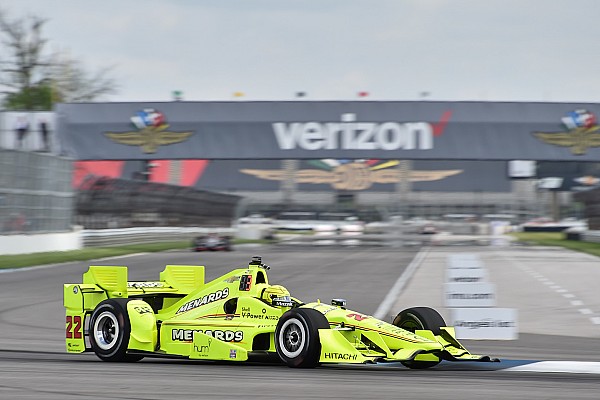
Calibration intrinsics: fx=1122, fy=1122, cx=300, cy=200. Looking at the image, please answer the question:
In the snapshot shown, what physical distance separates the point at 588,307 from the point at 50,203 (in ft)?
77.1

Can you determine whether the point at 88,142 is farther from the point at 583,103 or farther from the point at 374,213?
the point at 583,103

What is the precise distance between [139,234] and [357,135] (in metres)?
10.2

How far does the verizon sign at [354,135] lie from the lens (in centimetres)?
4759

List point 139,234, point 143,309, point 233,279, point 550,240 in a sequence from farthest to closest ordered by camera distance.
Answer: point 550,240 → point 139,234 → point 143,309 → point 233,279

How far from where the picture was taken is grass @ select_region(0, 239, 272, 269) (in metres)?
30.6

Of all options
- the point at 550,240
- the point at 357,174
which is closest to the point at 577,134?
the point at 357,174

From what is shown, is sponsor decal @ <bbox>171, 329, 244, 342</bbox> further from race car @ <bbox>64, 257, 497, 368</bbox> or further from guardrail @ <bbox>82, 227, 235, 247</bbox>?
guardrail @ <bbox>82, 227, 235, 247</bbox>

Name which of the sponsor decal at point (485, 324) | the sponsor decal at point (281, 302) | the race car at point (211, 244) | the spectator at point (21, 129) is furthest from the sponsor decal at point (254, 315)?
the spectator at point (21, 129)

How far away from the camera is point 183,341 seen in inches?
407

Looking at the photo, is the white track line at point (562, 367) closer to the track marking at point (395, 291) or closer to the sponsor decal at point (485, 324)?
the sponsor decal at point (485, 324)

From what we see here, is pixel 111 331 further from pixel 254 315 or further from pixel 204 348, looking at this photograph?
pixel 254 315

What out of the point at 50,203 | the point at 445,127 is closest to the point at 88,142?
the point at 50,203

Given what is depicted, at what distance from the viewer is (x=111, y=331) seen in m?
10.8

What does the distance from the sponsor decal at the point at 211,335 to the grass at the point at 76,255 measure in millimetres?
19233
